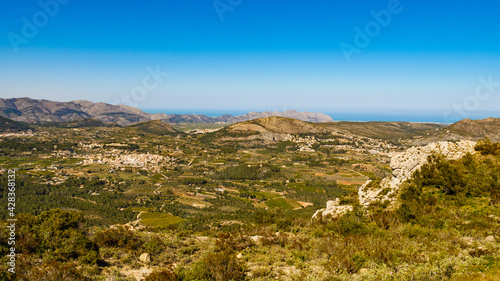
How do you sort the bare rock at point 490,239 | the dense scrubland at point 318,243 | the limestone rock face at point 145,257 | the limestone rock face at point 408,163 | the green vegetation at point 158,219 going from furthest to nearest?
the green vegetation at point 158,219
the limestone rock face at point 408,163
the limestone rock face at point 145,257
the bare rock at point 490,239
the dense scrubland at point 318,243

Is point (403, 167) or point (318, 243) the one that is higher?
point (403, 167)

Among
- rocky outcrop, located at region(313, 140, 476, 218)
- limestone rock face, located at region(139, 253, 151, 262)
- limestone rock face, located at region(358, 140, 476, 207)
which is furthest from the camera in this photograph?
limestone rock face, located at region(358, 140, 476, 207)

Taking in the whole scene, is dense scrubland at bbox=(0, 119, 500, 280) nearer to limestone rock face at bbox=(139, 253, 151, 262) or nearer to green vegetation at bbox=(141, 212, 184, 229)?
limestone rock face at bbox=(139, 253, 151, 262)

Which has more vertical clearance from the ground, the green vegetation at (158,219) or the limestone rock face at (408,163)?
the limestone rock face at (408,163)

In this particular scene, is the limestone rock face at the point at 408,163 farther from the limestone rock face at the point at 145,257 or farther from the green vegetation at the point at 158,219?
the green vegetation at the point at 158,219

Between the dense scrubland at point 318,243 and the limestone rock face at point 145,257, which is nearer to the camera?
the dense scrubland at point 318,243

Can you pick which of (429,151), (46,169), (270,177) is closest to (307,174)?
(270,177)

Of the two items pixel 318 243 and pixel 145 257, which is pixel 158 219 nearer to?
pixel 145 257

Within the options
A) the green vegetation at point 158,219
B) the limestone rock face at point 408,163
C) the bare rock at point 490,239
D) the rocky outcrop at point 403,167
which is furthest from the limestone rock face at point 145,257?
the green vegetation at point 158,219

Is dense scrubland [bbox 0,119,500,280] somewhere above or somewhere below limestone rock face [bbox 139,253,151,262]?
above

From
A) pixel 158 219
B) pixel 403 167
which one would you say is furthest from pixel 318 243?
pixel 158 219

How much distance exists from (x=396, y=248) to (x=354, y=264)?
8.31ft

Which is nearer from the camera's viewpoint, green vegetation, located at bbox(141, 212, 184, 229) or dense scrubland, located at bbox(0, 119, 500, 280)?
dense scrubland, located at bbox(0, 119, 500, 280)

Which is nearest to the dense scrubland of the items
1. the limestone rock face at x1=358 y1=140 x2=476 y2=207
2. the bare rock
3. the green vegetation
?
the bare rock
